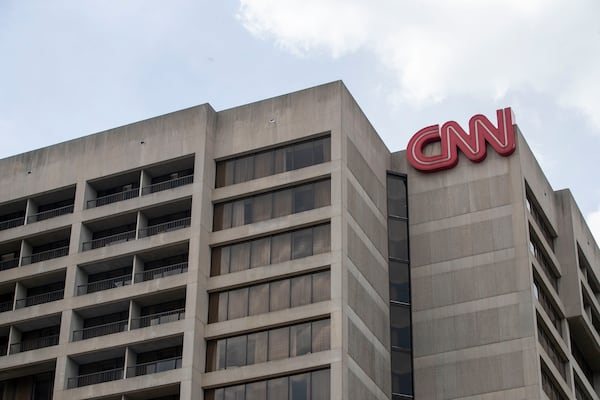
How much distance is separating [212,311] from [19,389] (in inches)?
742

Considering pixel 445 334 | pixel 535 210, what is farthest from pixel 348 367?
pixel 535 210

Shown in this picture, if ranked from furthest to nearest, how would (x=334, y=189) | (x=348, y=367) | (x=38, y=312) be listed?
(x=38, y=312) < (x=334, y=189) < (x=348, y=367)

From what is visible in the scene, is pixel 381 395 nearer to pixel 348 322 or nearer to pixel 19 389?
pixel 348 322

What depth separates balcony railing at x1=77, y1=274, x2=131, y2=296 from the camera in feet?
325

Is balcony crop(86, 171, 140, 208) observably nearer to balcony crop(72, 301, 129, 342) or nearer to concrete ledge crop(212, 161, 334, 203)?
concrete ledge crop(212, 161, 334, 203)

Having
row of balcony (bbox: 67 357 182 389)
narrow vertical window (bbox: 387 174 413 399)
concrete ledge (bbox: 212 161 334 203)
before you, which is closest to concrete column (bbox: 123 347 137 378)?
row of balcony (bbox: 67 357 182 389)

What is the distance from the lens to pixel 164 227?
326ft

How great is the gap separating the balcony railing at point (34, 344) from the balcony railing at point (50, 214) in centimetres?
1088

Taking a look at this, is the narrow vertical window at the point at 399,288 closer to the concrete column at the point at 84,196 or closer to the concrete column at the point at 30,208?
the concrete column at the point at 84,196

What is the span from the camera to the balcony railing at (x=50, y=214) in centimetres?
10469

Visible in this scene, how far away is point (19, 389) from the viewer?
3922 inches

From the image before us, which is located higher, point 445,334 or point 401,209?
point 401,209

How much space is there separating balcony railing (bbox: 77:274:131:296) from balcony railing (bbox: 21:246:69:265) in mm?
4527

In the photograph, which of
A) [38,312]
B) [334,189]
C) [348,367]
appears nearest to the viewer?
[348,367]
